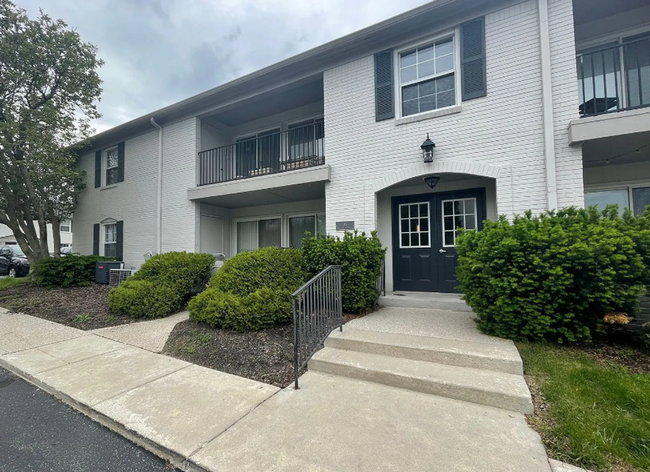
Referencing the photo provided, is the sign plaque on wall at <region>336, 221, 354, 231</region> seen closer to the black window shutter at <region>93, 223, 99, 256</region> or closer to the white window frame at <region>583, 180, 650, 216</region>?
the white window frame at <region>583, 180, 650, 216</region>

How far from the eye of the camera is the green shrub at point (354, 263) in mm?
5391

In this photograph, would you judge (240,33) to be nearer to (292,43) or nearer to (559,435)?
(292,43)

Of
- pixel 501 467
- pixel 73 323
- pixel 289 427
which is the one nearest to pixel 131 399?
pixel 289 427

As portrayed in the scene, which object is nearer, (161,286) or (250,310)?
(250,310)

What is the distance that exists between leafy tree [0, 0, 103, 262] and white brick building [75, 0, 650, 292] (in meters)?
2.41

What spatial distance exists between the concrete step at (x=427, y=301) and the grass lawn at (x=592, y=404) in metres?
1.84

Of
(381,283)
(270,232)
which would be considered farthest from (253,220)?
(381,283)

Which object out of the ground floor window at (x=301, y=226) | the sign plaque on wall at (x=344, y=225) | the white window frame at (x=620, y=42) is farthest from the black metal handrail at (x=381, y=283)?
the white window frame at (x=620, y=42)

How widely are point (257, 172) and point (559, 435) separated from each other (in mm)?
8355

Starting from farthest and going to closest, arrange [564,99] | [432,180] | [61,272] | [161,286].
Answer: [61,272] < [161,286] < [432,180] < [564,99]

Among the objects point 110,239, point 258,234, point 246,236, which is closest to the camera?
point 258,234

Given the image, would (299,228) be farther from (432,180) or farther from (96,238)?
(96,238)

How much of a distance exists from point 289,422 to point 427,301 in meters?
3.91

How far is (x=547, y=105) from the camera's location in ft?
16.2
